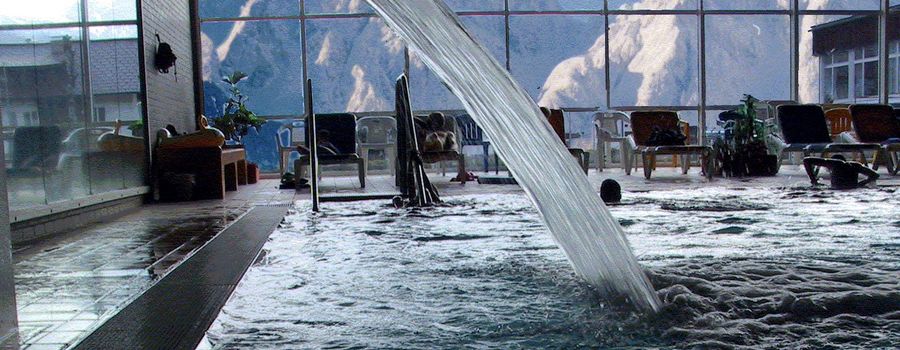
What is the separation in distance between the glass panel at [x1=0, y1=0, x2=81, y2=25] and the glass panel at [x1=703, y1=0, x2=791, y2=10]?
9.93 m

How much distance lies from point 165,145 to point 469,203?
3338mm

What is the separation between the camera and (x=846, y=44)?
14.1 metres

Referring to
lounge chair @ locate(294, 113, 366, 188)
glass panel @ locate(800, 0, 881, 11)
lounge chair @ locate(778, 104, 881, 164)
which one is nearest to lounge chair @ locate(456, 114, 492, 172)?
lounge chair @ locate(294, 113, 366, 188)

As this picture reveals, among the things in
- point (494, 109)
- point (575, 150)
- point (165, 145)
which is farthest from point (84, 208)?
point (575, 150)

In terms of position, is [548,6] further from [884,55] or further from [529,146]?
[529,146]

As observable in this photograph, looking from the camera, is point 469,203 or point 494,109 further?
point 469,203

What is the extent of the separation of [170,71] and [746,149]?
6700 millimetres

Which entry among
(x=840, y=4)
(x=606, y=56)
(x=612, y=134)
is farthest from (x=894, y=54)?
(x=612, y=134)

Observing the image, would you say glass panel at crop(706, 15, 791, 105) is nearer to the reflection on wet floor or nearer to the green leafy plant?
the green leafy plant

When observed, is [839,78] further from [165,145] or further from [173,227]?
[173,227]

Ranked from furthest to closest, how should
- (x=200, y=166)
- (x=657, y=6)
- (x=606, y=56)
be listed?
1. (x=657, y=6)
2. (x=606, y=56)
3. (x=200, y=166)

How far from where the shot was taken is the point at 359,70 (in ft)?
51.8

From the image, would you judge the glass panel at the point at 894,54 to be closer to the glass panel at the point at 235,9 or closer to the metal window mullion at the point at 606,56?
the metal window mullion at the point at 606,56

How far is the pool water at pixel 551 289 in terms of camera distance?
1.80m
